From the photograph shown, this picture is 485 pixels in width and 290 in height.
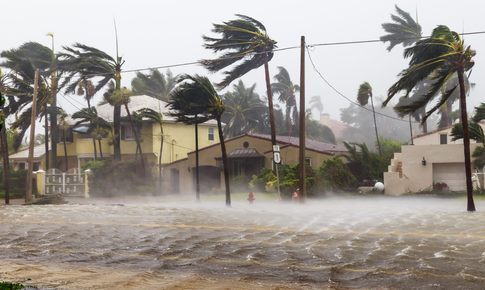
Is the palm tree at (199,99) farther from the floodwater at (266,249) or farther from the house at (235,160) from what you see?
the house at (235,160)

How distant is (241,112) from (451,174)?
104 ft

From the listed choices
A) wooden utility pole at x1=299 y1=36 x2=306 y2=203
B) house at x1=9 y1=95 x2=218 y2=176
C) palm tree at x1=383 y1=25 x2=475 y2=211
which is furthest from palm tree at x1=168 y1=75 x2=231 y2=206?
house at x1=9 y1=95 x2=218 y2=176

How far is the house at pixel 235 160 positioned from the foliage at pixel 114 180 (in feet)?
8.68

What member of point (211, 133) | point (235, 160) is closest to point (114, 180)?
point (235, 160)

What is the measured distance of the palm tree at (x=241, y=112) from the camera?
180 feet

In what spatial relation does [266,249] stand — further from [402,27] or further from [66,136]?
[402,27]

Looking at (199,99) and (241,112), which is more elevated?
(241,112)

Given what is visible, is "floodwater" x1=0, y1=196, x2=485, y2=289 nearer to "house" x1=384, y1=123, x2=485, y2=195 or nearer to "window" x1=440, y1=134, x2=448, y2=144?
"house" x1=384, y1=123, x2=485, y2=195

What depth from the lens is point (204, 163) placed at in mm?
34875

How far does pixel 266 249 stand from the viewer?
954 cm

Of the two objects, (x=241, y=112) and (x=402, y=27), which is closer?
(x=402, y=27)

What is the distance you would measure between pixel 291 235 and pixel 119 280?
5.71 m

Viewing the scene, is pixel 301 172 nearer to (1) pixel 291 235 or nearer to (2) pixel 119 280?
(1) pixel 291 235

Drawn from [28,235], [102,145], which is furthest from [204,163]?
[28,235]
